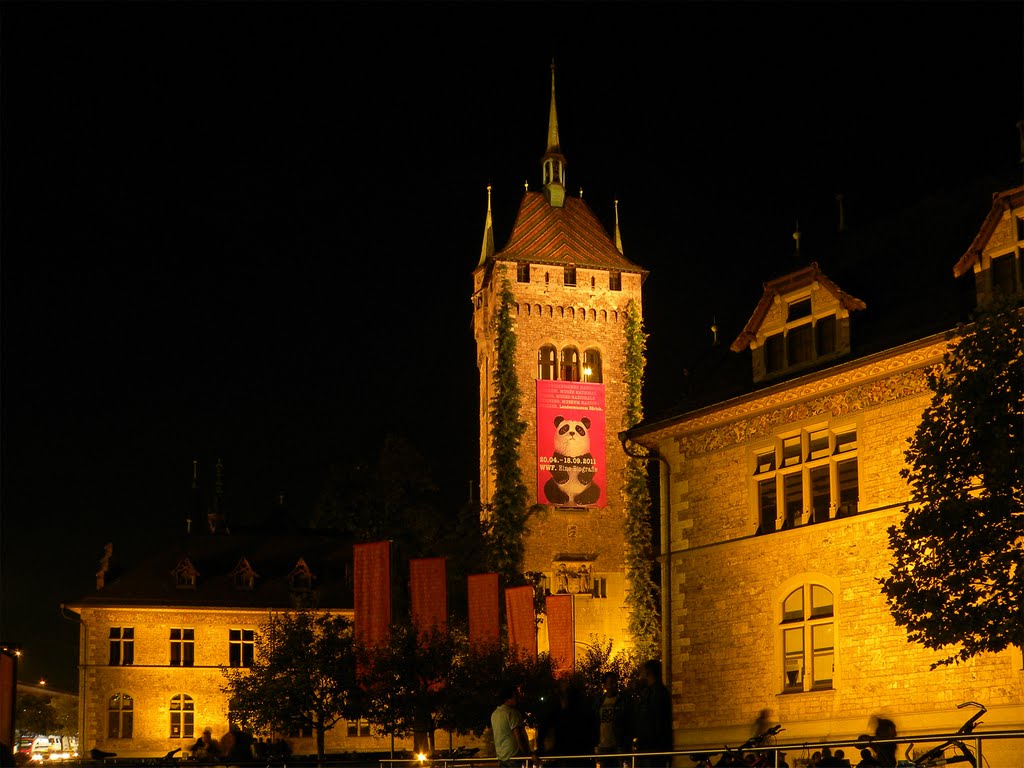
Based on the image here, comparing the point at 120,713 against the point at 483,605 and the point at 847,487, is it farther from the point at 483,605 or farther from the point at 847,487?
the point at 847,487

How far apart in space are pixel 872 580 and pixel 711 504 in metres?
4.51

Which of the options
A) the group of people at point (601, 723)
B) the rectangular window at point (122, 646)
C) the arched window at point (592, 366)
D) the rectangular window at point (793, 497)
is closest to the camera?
the group of people at point (601, 723)

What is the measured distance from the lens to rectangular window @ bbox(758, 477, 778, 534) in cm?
2897

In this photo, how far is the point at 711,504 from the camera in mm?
30250

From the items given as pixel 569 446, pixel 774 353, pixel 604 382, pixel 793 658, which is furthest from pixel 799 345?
pixel 604 382

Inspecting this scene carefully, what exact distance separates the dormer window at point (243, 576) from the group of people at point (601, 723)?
2089 inches

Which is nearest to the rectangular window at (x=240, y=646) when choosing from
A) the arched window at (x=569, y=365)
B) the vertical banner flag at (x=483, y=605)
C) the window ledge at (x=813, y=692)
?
the arched window at (x=569, y=365)

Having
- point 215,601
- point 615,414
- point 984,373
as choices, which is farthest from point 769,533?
point 215,601

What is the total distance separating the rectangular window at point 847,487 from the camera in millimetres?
27312

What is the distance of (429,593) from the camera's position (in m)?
39.0

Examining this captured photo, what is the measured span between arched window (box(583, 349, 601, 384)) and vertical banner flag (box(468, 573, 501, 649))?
105ft

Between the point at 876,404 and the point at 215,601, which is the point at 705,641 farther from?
the point at 215,601

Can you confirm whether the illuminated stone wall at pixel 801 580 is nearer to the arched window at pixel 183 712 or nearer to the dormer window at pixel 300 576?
the arched window at pixel 183 712

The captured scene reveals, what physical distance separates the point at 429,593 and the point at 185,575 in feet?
115
